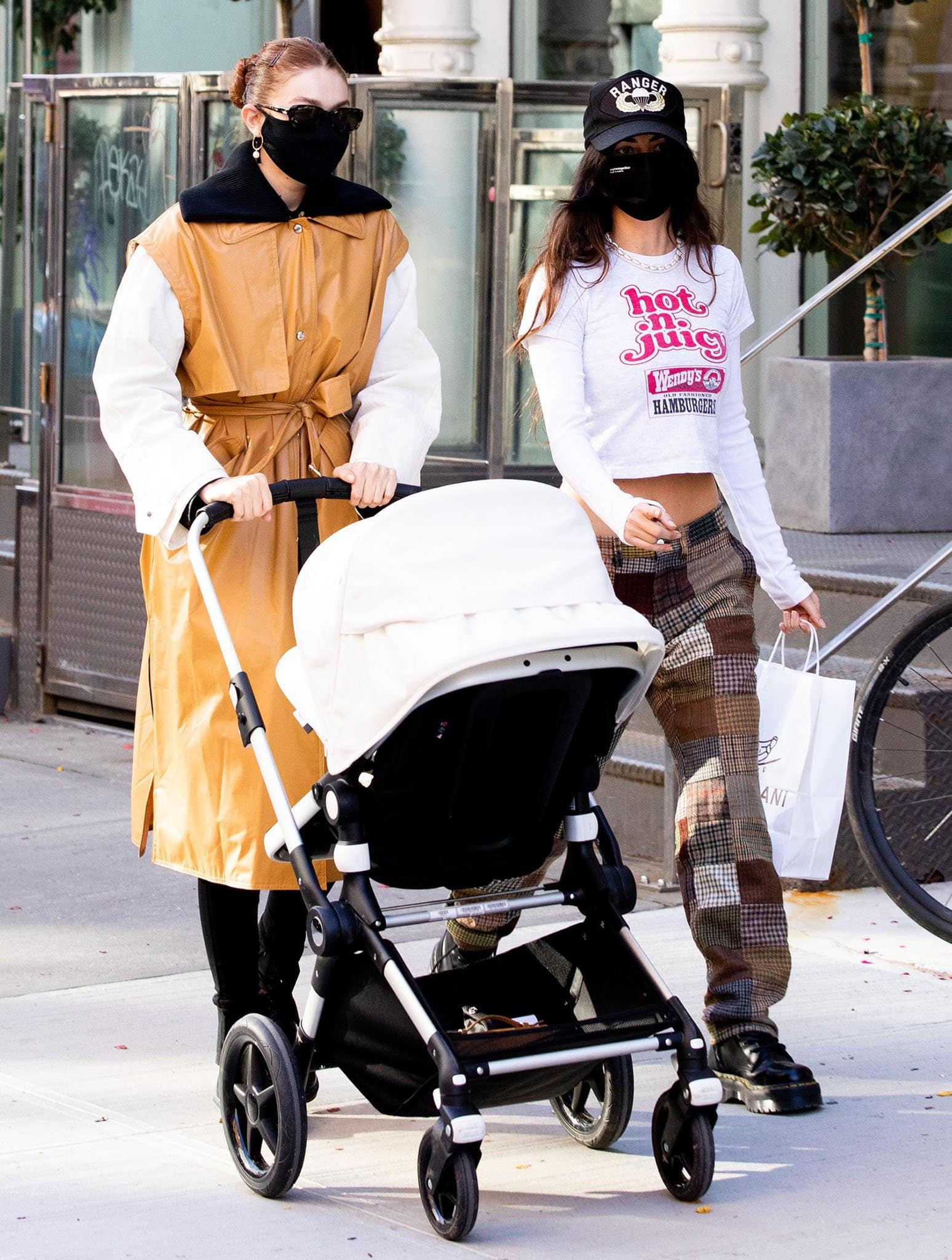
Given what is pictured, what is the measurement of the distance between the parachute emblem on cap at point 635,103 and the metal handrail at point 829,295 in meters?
1.03

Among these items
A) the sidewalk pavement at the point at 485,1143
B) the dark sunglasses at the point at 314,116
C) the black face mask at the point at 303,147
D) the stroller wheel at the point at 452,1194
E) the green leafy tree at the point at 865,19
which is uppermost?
the green leafy tree at the point at 865,19

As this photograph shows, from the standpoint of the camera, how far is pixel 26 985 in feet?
17.2

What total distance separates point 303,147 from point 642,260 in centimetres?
71

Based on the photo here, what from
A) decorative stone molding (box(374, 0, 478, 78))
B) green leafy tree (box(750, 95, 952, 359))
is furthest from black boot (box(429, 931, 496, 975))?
decorative stone molding (box(374, 0, 478, 78))

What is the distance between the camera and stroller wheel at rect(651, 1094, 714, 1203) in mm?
3648

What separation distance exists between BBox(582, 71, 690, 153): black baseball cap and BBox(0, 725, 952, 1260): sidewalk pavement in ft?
6.25

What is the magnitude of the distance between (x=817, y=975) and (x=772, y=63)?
585cm

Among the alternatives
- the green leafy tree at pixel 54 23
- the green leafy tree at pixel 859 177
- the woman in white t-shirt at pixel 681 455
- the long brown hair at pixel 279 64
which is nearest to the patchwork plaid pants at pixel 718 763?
the woman in white t-shirt at pixel 681 455

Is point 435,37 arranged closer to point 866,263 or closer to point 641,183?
point 866,263

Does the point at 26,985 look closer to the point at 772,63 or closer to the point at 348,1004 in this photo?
the point at 348,1004

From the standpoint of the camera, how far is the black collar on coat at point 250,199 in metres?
4.04

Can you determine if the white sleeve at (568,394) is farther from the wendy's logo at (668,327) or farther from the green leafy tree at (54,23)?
the green leafy tree at (54,23)

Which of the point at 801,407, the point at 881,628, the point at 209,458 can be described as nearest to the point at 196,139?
→ the point at 801,407

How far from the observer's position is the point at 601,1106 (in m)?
4.09
